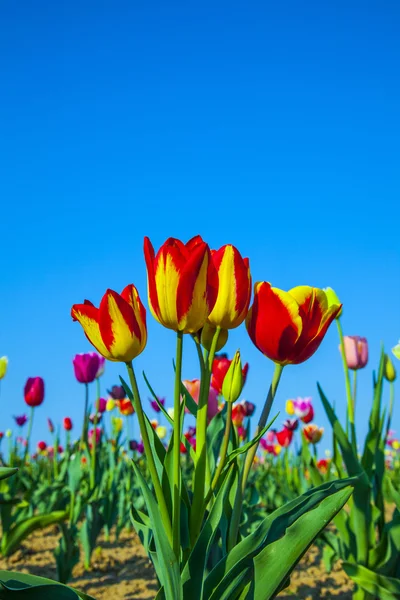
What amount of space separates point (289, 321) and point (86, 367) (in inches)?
92.0

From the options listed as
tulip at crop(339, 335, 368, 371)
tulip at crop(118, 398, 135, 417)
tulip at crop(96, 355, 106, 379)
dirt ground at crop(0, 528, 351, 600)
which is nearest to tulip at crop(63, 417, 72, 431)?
tulip at crop(118, 398, 135, 417)

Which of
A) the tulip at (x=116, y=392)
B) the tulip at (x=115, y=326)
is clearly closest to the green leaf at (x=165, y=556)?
the tulip at (x=115, y=326)

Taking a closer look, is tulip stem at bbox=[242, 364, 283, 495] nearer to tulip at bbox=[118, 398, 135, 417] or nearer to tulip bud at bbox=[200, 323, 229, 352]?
tulip bud at bbox=[200, 323, 229, 352]

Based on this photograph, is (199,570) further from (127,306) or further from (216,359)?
(216,359)

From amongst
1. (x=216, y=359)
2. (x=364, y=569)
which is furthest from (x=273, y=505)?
(x=216, y=359)

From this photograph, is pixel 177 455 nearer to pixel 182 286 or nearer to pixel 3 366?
pixel 182 286

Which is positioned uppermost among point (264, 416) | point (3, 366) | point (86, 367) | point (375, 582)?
point (86, 367)

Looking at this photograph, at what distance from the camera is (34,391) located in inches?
152

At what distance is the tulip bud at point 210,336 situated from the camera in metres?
1.21

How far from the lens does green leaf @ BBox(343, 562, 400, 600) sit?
6.23 feet

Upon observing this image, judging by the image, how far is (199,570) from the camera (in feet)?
3.71

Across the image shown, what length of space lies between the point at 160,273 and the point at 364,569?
1.47 meters

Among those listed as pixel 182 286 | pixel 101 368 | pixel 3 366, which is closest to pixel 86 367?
pixel 101 368

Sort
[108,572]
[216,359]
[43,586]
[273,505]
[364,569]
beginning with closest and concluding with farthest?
[43,586] → [216,359] → [364,569] → [108,572] → [273,505]
